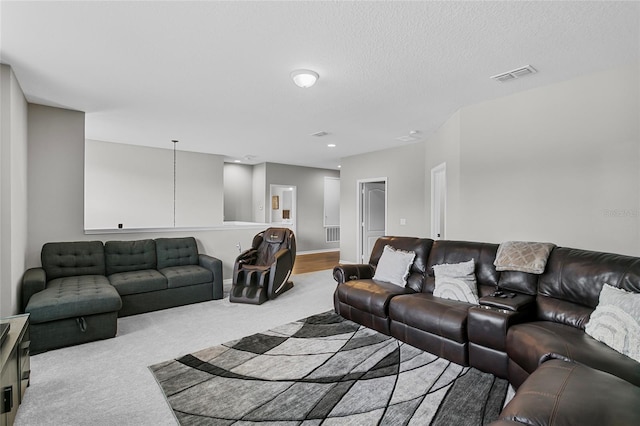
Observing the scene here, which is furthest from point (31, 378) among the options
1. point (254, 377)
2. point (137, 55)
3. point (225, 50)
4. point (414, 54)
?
point (414, 54)

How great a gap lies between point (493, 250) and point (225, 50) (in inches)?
124

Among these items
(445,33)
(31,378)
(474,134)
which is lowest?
(31,378)

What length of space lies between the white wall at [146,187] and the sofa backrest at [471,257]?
5.08m

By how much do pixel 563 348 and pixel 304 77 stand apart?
2899 mm

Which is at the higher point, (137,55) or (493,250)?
(137,55)

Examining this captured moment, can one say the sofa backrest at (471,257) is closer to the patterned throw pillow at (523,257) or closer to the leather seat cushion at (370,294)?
the patterned throw pillow at (523,257)

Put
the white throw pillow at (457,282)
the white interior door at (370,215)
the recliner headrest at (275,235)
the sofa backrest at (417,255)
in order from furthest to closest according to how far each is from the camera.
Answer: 1. the white interior door at (370,215)
2. the recliner headrest at (275,235)
3. the sofa backrest at (417,255)
4. the white throw pillow at (457,282)

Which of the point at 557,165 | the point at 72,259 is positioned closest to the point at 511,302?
the point at 557,165

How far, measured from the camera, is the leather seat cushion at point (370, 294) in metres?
3.26

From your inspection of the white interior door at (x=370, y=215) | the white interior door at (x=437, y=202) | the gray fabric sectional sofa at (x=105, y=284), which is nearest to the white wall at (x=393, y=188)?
the white interior door at (x=370, y=215)

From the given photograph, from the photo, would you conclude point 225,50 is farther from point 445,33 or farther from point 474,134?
point 474,134

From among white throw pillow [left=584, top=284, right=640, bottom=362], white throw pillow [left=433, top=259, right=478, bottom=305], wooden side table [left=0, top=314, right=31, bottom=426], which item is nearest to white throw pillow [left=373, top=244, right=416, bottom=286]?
white throw pillow [left=433, top=259, right=478, bottom=305]

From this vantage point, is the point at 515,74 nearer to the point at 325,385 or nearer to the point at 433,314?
the point at 433,314

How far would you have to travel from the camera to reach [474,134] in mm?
4082
